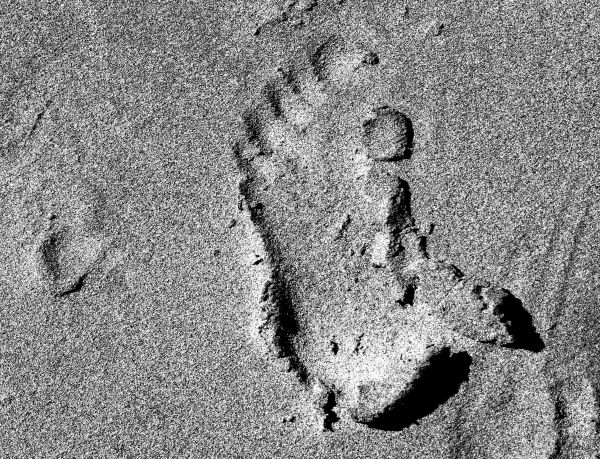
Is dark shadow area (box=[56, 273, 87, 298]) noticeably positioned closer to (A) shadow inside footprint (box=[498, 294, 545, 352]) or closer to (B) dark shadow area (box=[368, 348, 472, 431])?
(B) dark shadow area (box=[368, 348, 472, 431])

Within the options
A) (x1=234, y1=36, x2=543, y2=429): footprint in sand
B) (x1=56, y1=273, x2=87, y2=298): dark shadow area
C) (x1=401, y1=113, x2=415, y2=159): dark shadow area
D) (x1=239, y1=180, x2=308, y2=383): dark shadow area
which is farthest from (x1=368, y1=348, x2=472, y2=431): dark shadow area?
(x1=56, y1=273, x2=87, y2=298): dark shadow area

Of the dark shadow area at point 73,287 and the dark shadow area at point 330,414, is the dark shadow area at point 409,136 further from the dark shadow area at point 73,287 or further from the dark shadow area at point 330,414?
the dark shadow area at point 73,287

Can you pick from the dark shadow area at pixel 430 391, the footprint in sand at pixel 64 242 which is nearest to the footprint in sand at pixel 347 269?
the dark shadow area at pixel 430 391

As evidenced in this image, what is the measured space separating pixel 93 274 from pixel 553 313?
85 cm

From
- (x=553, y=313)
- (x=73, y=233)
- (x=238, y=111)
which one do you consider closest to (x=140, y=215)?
(x=73, y=233)

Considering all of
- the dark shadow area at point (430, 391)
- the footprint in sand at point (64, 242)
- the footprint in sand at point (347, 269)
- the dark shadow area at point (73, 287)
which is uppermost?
the footprint in sand at point (64, 242)

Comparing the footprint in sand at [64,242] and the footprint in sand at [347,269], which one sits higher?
the footprint in sand at [64,242]

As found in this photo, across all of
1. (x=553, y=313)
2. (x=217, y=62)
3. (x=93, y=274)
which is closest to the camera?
(x=553, y=313)

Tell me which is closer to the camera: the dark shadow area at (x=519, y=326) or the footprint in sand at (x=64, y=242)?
the dark shadow area at (x=519, y=326)

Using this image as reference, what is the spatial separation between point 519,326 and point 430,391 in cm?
19

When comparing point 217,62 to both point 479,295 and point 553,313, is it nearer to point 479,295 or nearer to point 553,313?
point 479,295

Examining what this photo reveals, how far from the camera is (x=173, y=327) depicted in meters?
1.51

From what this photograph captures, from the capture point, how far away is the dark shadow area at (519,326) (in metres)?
1.39

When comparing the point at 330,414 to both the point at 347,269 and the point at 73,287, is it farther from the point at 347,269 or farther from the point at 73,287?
the point at 73,287
